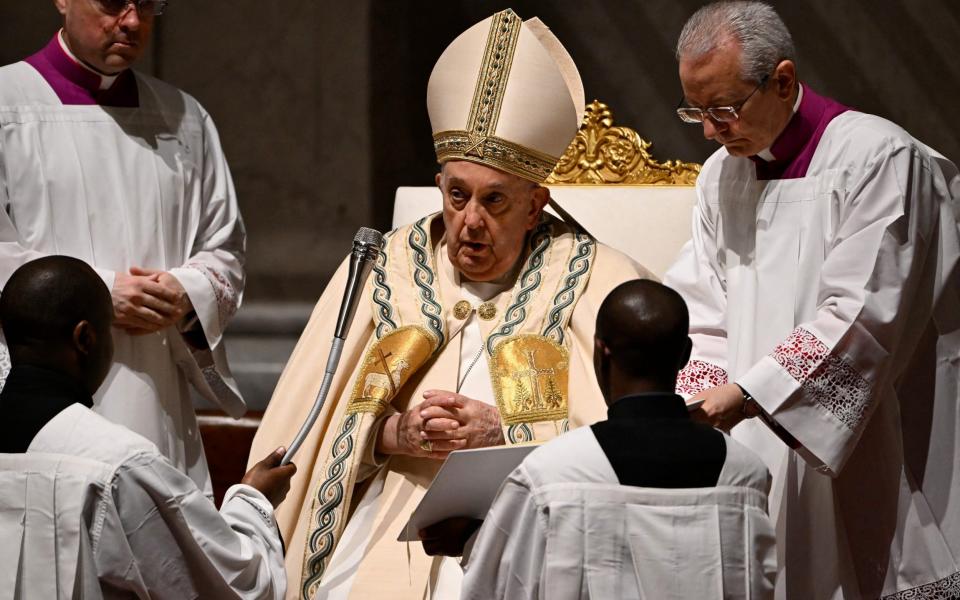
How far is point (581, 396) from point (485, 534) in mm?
1206

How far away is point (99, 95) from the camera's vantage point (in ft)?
14.0

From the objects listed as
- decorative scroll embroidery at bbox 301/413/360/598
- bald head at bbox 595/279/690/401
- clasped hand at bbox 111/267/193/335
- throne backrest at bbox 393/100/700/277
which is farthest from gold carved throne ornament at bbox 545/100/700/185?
bald head at bbox 595/279/690/401

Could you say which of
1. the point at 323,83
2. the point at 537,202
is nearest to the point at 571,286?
the point at 537,202

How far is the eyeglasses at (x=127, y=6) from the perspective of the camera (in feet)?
13.4

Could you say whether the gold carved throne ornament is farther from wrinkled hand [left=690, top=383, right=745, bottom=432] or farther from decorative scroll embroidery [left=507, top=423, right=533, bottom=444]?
wrinkled hand [left=690, top=383, right=745, bottom=432]

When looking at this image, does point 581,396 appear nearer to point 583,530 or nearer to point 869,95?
point 583,530

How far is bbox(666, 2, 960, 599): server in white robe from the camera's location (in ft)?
11.3

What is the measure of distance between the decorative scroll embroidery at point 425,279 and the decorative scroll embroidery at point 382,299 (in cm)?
8

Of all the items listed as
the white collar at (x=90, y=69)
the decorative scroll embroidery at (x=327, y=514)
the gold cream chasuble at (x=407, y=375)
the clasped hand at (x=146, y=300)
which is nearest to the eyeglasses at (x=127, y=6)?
the white collar at (x=90, y=69)

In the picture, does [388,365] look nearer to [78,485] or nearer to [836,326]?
[836,326]

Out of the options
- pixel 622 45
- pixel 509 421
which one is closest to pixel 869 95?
pixel 622 45

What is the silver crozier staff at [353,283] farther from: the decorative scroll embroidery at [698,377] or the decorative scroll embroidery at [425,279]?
the decorative scroll embroidery at [698,377]

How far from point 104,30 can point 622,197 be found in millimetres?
1665

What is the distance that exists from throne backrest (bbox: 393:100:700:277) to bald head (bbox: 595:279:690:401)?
6.35 ft
